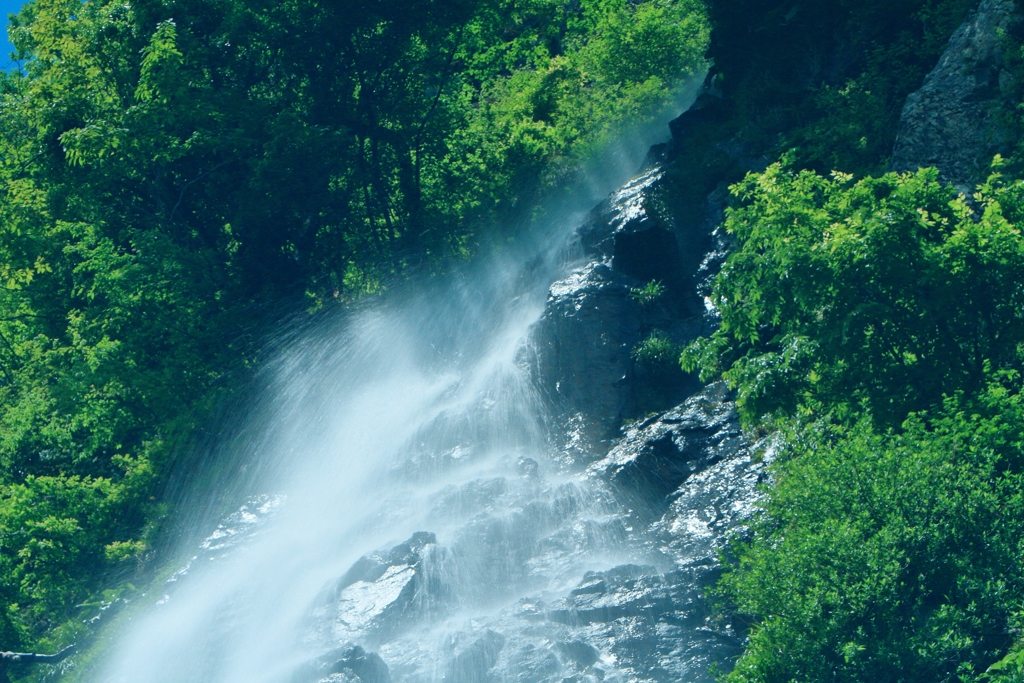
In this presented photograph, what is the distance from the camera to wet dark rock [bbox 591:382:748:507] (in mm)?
21422

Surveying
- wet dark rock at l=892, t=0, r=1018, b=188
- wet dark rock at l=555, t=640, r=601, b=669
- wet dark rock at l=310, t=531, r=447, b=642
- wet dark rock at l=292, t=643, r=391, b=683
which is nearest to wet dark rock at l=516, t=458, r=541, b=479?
wet dark rock at l=310, t=531, r=447, b=642

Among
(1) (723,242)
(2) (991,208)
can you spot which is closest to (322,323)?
(1) (723,242)

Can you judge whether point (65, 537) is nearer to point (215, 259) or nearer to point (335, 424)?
point (335, 424)

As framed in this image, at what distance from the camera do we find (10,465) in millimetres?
28438

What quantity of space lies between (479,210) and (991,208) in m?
23.9

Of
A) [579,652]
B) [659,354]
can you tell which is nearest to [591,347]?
[659,354]

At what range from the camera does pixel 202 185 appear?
3272cm

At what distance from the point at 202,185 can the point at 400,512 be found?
13.8 meters

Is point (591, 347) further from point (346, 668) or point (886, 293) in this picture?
point (886, 293)

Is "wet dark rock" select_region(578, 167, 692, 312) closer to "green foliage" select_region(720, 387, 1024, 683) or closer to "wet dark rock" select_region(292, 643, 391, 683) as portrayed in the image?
"wet dark rock" select_region(292, 643, 391, 683)

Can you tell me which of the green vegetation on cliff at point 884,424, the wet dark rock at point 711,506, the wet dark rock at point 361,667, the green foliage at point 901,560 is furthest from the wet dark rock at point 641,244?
the green foliage at point 901,560

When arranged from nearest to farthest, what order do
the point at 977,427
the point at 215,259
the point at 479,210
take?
the point at 977,427 < the point at 215,259 < the point at 479,210

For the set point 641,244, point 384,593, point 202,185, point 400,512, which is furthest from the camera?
point 202,185

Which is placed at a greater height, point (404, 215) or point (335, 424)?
point (404, 215)
